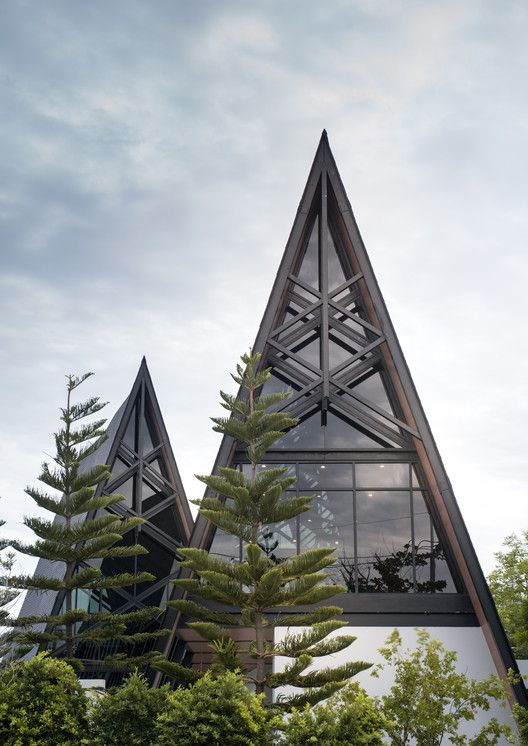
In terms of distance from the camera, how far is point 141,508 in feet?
69.4

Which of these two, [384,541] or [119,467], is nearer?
[384,541]

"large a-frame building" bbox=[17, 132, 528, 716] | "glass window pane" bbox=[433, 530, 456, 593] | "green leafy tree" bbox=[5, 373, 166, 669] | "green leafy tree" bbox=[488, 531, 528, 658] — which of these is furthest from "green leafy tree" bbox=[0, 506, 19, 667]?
"green leafy tree" bbox=[488, 531, 528, 658]

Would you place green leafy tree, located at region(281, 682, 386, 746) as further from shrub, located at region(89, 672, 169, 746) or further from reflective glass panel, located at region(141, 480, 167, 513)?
reflective glass panel, located at region(141, 480, 167, 513)

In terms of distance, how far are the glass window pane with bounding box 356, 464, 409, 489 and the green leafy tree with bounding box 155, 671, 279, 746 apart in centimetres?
642

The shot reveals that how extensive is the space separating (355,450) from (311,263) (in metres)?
4.04

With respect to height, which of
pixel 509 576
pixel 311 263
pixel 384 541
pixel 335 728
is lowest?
pixel 335 728

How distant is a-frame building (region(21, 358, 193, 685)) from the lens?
19.8 meters

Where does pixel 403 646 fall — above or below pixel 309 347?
below

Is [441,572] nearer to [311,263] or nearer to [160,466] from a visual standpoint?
[311,263]

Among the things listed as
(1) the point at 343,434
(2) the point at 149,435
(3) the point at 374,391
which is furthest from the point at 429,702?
(2) the point at 149,435

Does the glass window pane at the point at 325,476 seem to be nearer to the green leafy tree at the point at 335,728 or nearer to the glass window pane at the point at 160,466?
the green leafy tree at the point at 335,728

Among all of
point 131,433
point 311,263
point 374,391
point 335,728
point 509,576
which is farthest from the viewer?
point 509,576

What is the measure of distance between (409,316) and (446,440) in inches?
144

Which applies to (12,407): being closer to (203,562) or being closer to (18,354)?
(18,354)
